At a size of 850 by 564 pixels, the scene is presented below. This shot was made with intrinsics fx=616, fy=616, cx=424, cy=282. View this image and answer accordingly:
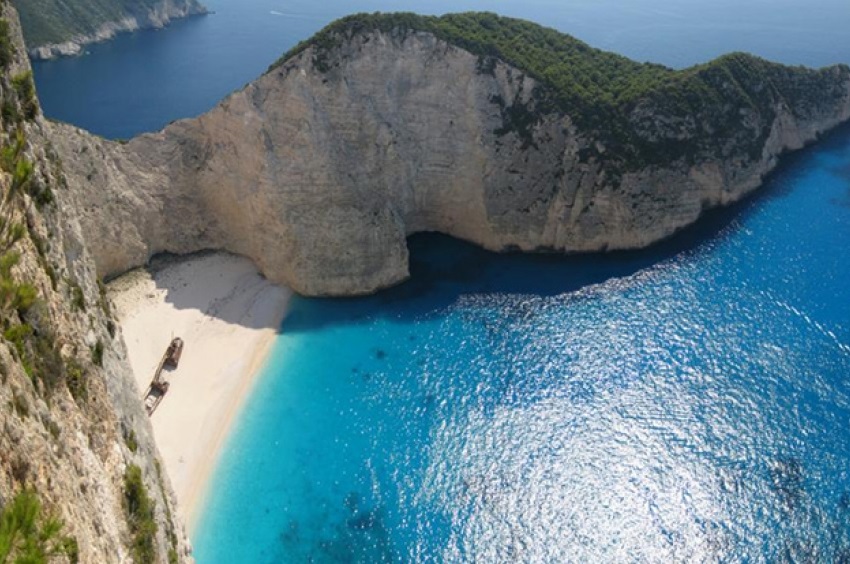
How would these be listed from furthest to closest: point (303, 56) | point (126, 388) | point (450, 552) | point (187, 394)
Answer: point (303, 56) → point (187, 394) → point (450, 552) → point (126, 388)

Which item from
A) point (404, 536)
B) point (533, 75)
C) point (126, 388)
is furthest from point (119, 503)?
point (533, 75)

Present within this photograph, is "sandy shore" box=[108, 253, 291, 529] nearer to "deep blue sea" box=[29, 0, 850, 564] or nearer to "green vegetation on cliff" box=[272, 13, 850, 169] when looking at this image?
"deep blue sea" box=[29, 0, 850, 564]

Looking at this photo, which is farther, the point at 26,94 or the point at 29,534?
the point at 26,94

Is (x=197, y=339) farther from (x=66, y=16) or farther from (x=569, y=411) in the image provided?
(x=66, y=16)

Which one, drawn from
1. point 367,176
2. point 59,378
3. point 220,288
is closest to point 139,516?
point 59,378

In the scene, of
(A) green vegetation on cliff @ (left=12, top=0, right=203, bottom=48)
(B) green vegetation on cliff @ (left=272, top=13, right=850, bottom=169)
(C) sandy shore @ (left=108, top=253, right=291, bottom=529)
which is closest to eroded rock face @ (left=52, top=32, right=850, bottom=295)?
(B) green vegetation on cliff @ (left=272, top=13, right=850, bottom=169)

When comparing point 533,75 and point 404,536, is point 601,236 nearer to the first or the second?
point 533,75
